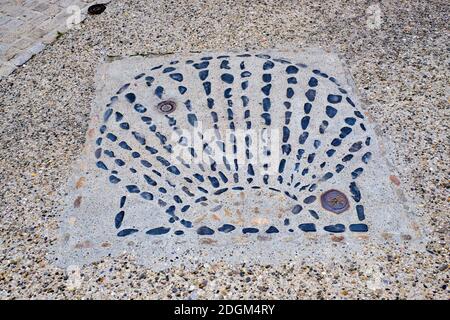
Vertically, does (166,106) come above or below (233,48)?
below

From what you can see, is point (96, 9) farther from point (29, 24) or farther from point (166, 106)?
point (166, 106)

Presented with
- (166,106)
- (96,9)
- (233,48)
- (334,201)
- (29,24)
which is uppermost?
(96,9)

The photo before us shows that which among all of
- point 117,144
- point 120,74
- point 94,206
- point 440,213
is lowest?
point 440,213

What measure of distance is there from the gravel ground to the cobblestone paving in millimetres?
184

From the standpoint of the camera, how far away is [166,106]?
14.5 ft

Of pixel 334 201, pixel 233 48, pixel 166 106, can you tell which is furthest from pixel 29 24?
pixel 334 201

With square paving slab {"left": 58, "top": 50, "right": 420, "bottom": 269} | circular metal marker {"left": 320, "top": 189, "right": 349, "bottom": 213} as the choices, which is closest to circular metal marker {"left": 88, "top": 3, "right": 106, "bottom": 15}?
square paving slab {"left": 58, "top": 50, "right": 420, "bottom": 269}

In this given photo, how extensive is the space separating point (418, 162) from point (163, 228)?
191 centimetres

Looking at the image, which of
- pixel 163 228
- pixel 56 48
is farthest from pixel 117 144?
pixel 56 48

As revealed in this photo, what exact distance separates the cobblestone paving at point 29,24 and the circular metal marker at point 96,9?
3.2 inches

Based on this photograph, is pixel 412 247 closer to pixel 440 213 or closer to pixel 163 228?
pixel 440 213

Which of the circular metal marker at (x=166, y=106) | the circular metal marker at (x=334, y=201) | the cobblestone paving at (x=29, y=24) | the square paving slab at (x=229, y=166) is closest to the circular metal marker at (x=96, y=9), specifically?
the cobblestone paving at (x=29, y=24)

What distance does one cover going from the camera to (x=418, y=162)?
12.1ft

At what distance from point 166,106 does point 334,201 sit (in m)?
1.74
